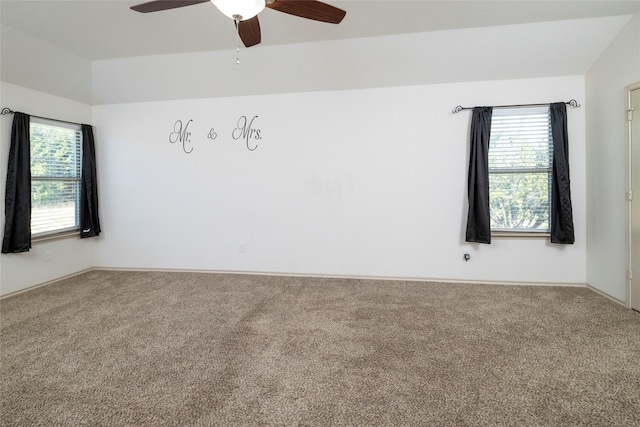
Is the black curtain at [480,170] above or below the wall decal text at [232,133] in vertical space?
below

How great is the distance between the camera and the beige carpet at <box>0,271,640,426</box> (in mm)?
1534

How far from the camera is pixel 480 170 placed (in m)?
3.30

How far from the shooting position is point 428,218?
3.56 metres

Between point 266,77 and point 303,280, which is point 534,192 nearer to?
point 303,280

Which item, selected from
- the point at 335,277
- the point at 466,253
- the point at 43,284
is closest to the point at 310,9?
the point at 335,277

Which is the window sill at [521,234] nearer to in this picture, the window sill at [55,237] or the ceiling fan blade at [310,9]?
the ceiling fan blade at [310,9]

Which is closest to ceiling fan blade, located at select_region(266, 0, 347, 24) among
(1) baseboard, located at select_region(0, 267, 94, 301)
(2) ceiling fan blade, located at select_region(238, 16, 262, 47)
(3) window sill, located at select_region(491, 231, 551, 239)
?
(2) ceiling fan blade, located at select_region(238, 16, 262, 47)

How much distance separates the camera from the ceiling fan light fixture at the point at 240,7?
57.8 inches

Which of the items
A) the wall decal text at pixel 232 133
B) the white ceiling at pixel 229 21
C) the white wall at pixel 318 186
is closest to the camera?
the white ceiling at pixel 229 21

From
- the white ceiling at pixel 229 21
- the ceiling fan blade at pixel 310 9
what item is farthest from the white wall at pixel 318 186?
the ceiling fan blade at pixel 310 9

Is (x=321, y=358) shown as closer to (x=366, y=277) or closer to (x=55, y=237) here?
(x=366, y=277)

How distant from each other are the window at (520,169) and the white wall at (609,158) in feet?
1.25

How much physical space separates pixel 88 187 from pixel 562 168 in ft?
18.9

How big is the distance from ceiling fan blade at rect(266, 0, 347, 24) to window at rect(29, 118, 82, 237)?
3.49 meters
